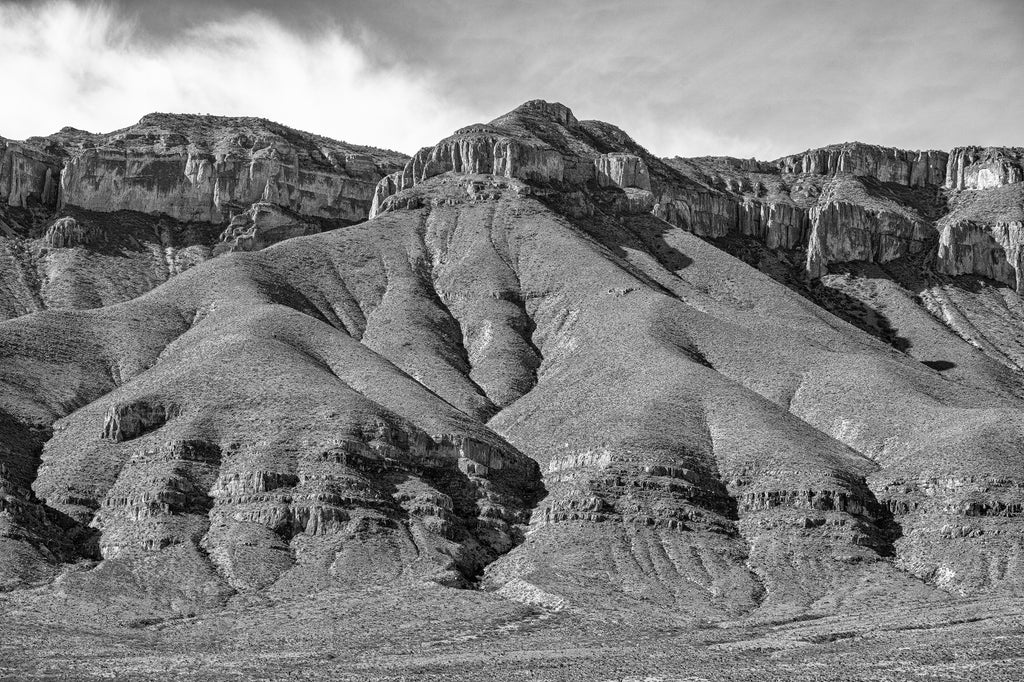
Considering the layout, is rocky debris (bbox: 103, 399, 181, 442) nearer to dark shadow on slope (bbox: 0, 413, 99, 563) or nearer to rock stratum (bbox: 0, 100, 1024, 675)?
rock stratum (bbox: 0, 100, 1024, 675)

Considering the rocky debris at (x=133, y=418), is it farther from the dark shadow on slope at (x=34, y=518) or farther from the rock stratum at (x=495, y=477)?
the dark shadow on slope at (x=34, y=518)

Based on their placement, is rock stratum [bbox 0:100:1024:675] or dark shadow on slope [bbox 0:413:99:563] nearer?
rock stratum [bbox 0:100:1024:675]

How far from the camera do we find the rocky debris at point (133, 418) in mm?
150375

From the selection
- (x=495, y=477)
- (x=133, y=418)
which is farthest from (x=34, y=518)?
(x=495, y=477)

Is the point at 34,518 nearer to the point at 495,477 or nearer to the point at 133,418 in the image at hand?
the point at 133,418

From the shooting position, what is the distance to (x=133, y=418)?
151 meters

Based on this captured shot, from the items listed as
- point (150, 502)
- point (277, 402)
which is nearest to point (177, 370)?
point (277, 402)

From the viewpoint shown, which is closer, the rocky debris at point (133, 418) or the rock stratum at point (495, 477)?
the rock stratum at point (495, 477)

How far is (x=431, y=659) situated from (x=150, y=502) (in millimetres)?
47362

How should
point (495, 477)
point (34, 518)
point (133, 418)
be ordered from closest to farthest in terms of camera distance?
1. point (34, 518)
2. point (133, 418)
3. point (495, 477)

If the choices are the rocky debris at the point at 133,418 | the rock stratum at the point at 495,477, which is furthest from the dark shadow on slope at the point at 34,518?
the rocky debris at the point at 133,418

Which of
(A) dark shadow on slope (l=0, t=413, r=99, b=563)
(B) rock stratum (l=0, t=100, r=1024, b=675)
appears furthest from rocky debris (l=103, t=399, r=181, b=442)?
(A) dark shadow on slope (l=0, t=413, r=99, b=563)

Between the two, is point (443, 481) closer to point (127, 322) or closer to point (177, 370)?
point (177, 370)

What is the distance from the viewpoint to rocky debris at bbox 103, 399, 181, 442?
493ft
